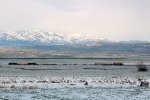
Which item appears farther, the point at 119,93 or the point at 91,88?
the point at 91,88

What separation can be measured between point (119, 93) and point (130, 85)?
41.7 feet

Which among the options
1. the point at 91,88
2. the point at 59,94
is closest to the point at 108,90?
the point at 91,88

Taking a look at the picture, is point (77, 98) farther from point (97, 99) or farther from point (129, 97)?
point (129, 97)

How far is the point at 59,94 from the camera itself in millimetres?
59281

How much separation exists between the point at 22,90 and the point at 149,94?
16.8 metres

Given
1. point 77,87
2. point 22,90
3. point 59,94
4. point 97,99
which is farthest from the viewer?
point 77,87

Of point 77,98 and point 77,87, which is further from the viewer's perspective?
point 77,87

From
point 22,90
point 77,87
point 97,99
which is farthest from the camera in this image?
point 77,87

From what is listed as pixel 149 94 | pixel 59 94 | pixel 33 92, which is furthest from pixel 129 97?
pixel 33 92

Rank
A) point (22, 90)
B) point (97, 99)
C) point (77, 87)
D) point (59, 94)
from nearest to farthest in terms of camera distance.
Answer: point (97, 99)
point (59, 94)
point (22, 90)
point (77, 87)

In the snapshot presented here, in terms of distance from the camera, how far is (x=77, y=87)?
69.4 m

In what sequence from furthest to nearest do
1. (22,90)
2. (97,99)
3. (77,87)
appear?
(77,87)
(22,90)
(97,99)

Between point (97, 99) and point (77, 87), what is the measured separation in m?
15.3

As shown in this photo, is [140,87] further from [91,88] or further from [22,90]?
[22,90]
